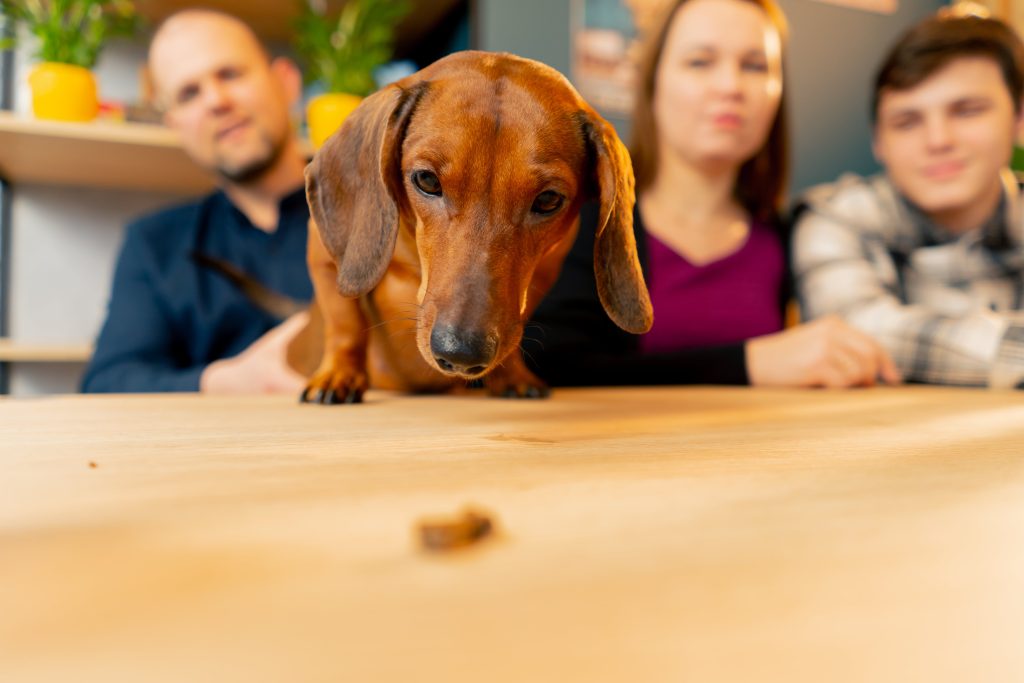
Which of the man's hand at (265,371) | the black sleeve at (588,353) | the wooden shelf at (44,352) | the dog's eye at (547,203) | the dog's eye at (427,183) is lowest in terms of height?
the wooden shelf at (44,352)

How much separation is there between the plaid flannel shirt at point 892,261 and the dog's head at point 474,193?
1.00 metres

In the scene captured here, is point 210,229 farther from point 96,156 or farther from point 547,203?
point 547,203

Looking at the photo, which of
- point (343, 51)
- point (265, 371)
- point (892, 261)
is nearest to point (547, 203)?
point (265, 371)

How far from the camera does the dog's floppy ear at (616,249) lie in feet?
2.61

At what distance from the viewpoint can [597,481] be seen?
396 millimetres

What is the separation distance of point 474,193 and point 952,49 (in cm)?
145

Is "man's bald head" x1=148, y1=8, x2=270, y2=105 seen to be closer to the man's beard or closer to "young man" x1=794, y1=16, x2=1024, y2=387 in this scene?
the man's beard

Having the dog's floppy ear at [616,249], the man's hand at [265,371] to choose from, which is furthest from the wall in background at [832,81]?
the dog's floppy ear at [616,249]

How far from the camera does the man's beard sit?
2037mm

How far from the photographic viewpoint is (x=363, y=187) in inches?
32.8

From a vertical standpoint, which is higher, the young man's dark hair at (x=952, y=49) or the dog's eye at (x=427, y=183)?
the young man's dark hair at (x=952, y=49)

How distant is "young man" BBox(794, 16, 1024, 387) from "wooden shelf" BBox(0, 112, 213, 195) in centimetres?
192

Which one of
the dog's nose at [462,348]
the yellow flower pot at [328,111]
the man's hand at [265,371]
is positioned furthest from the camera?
the yellow flower pot at [328,111]

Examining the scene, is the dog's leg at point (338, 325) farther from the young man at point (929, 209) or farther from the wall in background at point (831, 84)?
the wall in background at point (831, 84)
